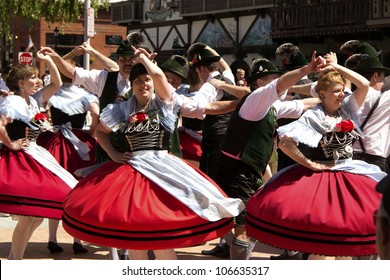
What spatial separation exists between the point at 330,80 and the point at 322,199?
3.10 ft

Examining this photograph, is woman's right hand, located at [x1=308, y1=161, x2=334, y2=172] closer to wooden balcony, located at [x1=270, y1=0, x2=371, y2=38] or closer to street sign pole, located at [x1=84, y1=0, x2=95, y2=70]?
street sign pole, located at [x1=84, y1=0, x2=95, y2=70]

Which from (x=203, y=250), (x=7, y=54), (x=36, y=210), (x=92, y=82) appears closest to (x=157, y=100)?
(x=36, y=210)

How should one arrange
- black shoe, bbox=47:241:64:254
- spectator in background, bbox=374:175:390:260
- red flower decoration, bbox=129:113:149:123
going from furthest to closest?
Result: black shoe, bbox=47:241:64:254
red flower decoration, bbox=129:113:149:123
spectator in background, bbox=374:175:390:260

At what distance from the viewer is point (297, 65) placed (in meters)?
8.29

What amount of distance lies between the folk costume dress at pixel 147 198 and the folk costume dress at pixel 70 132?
2.41m

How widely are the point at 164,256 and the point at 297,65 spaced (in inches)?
120

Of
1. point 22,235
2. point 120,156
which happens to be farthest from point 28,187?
point 120,156

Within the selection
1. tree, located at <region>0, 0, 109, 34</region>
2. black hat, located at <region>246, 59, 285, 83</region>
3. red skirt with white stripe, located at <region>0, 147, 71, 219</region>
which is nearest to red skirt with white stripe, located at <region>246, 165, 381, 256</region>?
black hat, located at <region>246, 59, 285, 83</region>

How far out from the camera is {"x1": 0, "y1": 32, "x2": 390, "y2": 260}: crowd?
5.59 meters

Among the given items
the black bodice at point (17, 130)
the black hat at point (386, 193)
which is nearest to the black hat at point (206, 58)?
the black bodice at point (17, 130)

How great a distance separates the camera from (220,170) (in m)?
6.93

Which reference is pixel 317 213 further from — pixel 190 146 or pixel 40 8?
pixel 40 8
